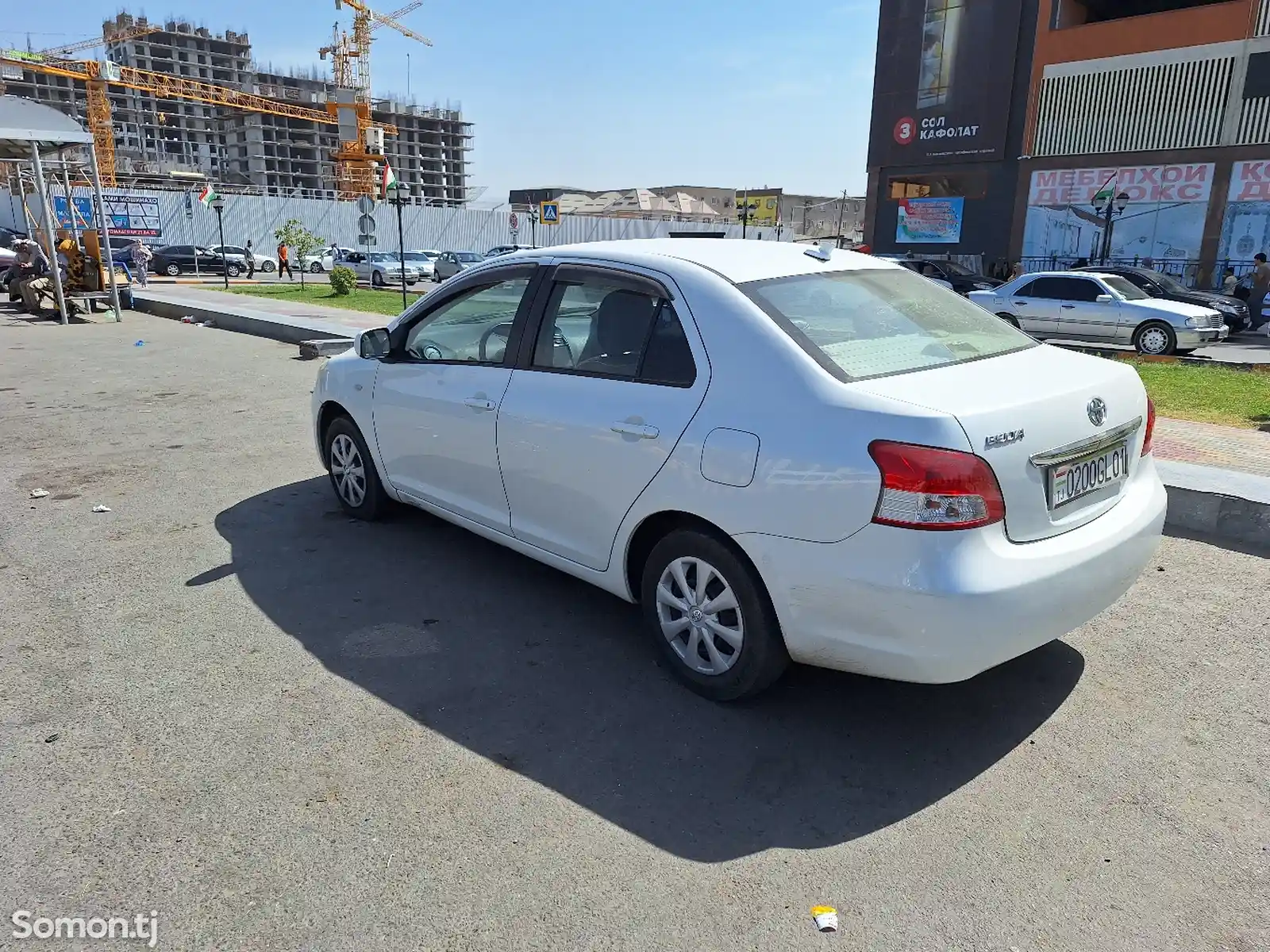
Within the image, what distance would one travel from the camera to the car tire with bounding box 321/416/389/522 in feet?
17.5

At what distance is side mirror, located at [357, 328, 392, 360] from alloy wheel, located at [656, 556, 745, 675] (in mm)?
2370

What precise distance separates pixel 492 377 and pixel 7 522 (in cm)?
364

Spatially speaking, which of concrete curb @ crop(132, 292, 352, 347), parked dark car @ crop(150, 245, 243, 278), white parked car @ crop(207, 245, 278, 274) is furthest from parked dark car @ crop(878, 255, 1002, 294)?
white parked car @ crop(207, 245, 278, 274)

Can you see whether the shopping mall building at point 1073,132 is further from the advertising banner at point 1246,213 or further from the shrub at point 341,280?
the shrub at point 341,280

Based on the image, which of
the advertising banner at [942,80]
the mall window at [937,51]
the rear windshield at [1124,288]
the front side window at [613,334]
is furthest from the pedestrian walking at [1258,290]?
the front side window at [613,334]

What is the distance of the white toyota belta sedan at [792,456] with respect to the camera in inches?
112

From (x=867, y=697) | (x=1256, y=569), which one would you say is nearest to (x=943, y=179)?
(x=1256, y=569)

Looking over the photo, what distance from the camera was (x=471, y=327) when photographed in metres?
4.64

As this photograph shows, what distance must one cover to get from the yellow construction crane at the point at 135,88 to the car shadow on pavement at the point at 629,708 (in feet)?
296

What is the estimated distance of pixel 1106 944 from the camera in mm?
2334

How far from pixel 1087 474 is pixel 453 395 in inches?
112

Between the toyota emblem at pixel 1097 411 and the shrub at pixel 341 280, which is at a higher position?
the toyota emblem at pixel 1097 411

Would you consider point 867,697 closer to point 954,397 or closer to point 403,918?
point 954,397

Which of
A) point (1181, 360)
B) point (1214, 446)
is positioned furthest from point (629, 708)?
point (1181, 360)
